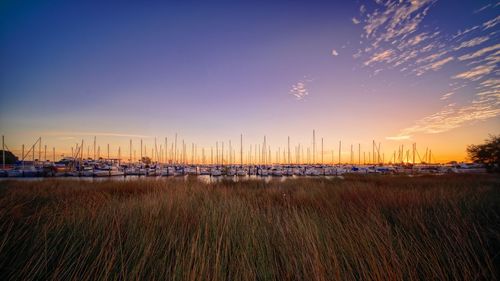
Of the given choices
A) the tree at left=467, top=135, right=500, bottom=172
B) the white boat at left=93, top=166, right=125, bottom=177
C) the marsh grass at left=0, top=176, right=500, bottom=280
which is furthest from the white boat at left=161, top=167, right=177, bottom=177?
the tree at left=467, top=135, right=500, bottom=172

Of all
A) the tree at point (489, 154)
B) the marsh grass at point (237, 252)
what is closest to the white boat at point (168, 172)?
the marsh grass at point (237, 252)

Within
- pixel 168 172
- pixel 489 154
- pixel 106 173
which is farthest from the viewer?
pixel 168 172

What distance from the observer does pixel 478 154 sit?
23984 mm

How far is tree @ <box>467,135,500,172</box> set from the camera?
73.2 feet

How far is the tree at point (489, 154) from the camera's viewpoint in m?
22.3

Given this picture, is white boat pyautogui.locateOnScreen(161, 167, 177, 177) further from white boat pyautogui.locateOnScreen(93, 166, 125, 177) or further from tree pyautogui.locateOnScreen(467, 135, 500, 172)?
tree pyautogui.locateOnScreen(467, 135, 500, 172)

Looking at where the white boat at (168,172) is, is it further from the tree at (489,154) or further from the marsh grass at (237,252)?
the tree at (489,154)

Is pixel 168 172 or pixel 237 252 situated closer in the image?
pixel 237 252

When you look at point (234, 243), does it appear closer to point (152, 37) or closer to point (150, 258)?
point (150, 258)

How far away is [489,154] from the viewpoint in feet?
75.5

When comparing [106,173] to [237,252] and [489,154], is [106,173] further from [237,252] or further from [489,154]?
[489,154]

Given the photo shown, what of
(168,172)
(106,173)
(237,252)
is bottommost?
→ (168,172)

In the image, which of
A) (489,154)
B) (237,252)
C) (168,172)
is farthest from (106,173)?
(489,154)

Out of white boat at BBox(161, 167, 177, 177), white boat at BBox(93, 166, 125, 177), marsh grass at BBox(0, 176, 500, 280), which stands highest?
marsh grass at BBox(0, 176, 500, 280)
